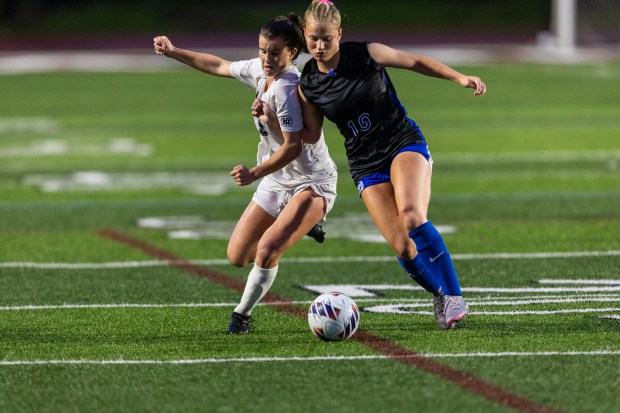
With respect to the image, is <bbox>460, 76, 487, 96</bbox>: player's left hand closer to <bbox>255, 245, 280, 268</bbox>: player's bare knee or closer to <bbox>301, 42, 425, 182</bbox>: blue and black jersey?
<bbox>301, 42, 425, 182</bbox>: blue and black jersey

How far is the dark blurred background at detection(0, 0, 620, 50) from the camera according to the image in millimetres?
61938

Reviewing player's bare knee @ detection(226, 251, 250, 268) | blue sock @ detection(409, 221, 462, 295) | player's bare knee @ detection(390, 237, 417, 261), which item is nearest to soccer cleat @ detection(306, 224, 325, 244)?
player's bare knee @ detection(226, 251, 250, 268)

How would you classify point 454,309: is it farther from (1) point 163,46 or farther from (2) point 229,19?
(2) point 229,19

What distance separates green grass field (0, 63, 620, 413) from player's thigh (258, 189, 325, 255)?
1.84ft

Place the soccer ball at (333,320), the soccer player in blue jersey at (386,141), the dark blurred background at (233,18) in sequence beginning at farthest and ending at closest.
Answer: the dark blurred background at (233,18) < the soccer player in blue jersey at (386,141) < the soccer ball at (333,320)

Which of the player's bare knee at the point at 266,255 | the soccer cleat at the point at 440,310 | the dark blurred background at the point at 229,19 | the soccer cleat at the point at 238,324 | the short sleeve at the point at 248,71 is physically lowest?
the dark blurred background at the point at 229,19

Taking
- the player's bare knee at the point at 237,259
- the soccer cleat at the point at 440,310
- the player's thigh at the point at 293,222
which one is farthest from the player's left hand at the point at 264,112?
the soccer cleat at the point at 440,310

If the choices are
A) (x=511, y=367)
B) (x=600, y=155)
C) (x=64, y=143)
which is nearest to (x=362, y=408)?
(x=511, y=367)

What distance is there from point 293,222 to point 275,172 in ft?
1.45

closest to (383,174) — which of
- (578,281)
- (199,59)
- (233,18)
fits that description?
(199,59)

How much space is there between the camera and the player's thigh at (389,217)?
8.33 meters

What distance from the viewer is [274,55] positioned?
8.10 metres

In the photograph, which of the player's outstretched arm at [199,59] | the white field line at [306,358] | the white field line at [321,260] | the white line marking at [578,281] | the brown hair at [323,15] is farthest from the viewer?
the white field line at [321,260]

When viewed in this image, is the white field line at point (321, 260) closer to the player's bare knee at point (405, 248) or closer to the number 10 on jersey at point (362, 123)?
the player's bare knee at point (405, 248)
